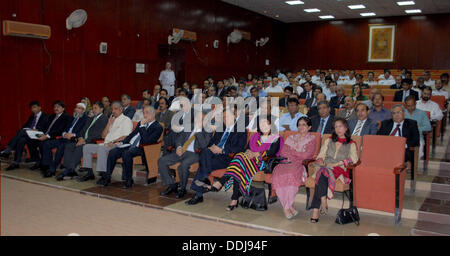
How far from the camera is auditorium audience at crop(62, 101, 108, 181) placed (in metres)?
5.86

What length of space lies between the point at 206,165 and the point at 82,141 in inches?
93.3

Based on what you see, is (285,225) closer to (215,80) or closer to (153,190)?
(153,190)

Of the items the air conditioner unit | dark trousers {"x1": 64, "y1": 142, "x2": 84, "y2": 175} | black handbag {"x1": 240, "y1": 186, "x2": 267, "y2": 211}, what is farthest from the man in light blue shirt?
the air conditioner unit

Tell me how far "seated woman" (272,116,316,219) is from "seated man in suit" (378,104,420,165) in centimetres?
121

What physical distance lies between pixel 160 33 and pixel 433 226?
882 cm

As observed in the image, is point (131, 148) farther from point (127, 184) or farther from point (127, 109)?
point (127, 109)

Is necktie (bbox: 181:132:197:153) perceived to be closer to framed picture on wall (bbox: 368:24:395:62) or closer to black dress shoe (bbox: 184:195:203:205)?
black dress shoe (bbox: 184:195:203:205)

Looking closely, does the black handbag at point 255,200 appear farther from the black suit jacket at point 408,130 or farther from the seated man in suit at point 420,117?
the seated man in suit at point 420,117

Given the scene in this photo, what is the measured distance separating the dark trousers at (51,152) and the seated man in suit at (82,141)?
11cm

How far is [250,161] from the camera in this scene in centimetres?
449

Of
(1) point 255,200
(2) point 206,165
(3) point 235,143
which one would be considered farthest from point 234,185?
(3) point 235,143

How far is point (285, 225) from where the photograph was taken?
393 centimetres

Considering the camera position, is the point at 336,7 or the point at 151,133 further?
the point at 336,7
